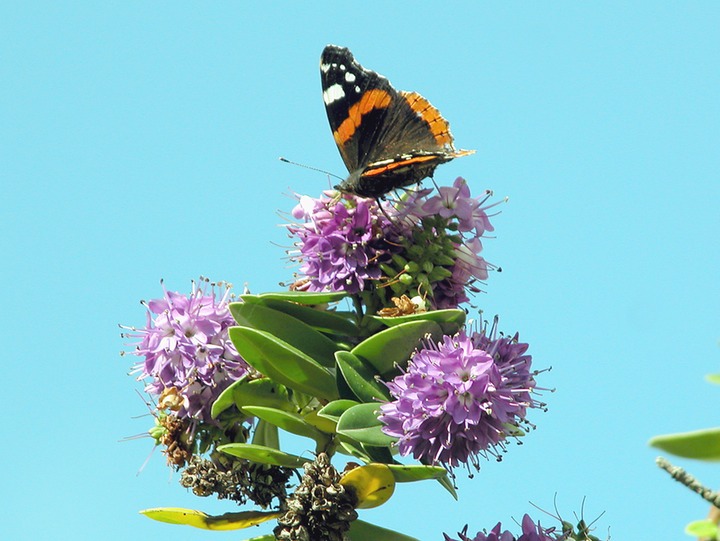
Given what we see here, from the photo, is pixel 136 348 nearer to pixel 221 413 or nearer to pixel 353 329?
pixel 221 413

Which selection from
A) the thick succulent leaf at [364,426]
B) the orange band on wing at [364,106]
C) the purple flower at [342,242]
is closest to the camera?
the thick succulent leaf at [364,426]

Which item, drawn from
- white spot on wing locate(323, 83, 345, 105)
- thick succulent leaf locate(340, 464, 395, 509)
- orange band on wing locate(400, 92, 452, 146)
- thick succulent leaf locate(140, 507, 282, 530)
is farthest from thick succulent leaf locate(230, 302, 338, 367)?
white spot on wing locate(323, 83, 345, 105)

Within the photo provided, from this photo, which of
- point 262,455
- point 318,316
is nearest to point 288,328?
point 318,316

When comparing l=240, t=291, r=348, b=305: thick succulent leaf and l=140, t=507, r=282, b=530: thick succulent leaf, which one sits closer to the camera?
l=240, t=291, r=348, b=305: thick succulent leaf

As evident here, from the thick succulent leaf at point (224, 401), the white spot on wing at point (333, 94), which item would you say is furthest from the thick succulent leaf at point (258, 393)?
the white spot on wing at point (333, 94)

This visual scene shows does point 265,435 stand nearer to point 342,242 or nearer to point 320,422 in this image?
point 320,422

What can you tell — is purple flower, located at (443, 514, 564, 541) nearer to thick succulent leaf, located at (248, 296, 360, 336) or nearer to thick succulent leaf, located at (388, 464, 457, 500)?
thick succulent leaf, located at (388, 464, 457, 500)

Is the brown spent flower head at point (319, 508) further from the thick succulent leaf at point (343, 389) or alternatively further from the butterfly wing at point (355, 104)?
the butterfly wing at point (355, 104)
